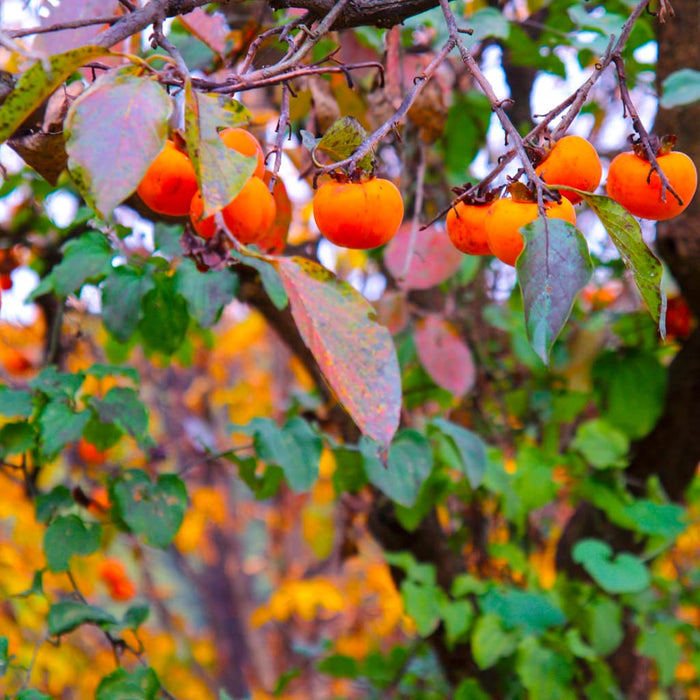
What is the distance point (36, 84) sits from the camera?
367 mm

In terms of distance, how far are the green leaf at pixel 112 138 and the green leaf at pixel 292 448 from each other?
0.56 meters

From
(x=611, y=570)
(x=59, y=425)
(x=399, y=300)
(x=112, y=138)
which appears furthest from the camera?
(x=399, y=300)

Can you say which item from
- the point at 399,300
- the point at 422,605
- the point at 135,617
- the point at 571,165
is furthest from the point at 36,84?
the point at 422,605

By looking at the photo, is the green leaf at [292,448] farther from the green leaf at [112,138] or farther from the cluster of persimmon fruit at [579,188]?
the green leaf at [112,138]

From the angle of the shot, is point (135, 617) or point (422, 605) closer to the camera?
point (135, 617)

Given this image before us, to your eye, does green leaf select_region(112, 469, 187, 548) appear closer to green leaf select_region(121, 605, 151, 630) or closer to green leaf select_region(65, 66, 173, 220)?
green leaf select_region(121, 605, 151, 630)

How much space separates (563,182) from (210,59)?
0.80 meters

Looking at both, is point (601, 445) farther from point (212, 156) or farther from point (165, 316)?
point (212, 156)

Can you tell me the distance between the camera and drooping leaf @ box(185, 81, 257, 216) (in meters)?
0.36

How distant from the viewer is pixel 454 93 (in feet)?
4.44

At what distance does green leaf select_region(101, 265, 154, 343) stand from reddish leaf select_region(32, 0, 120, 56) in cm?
37

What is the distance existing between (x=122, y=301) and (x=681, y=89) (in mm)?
708

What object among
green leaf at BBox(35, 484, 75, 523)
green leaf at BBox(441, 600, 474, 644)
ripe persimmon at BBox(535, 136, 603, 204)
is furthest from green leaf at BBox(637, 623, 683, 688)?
ripe persimmon at BBox(535, 136, 603, 204)

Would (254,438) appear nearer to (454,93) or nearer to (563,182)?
(563,182)
